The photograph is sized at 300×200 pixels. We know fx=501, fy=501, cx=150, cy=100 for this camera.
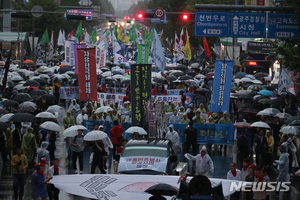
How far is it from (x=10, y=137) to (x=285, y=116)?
10337 millimetres

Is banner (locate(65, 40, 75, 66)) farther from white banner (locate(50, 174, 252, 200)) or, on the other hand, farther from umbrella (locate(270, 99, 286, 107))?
white banner (locate(50, 174, 252, 200))

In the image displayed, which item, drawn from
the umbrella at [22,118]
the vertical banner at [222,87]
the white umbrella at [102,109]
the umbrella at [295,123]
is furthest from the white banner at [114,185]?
the vertical banner at [222,87]

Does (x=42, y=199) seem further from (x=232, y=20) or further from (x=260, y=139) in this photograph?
(x=232, y=20)

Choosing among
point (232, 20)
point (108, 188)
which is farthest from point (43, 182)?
point (232, 20)

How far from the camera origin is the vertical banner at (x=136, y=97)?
1855cm

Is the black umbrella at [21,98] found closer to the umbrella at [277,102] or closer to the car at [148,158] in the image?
the car at [148,158]

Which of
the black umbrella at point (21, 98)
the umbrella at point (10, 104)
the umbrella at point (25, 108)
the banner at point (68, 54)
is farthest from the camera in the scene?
the banner at point (68, 54)

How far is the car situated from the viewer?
12492 mm

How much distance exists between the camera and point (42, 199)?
36.1 feet

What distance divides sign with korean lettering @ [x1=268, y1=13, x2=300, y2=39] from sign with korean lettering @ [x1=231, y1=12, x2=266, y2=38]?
0.40 metres

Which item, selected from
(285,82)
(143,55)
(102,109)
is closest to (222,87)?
(285,82)

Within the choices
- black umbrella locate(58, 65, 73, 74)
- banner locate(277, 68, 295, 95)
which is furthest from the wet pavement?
black umbrella locate(58, 65, 73, 74)

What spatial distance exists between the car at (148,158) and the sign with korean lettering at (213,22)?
815 cm

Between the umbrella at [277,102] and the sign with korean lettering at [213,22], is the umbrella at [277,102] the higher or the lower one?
the lower one
